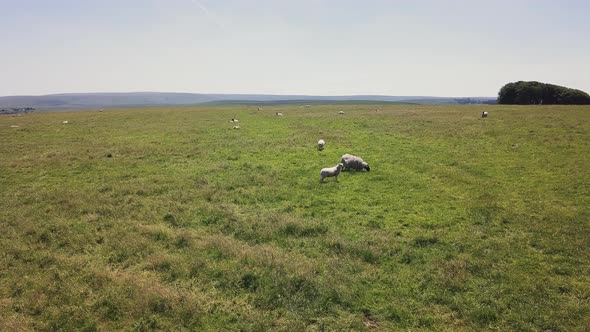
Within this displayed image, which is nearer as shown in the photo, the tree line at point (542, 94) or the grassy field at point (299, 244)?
the grassy field at point (299, 244)

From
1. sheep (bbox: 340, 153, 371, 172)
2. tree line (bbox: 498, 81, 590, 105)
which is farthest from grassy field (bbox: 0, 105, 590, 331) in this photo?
tree line (bbox: 498, 81, 590, 105)

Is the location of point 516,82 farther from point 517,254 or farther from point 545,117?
point 517,254

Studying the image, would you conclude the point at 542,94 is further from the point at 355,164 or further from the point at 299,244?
the point at 299,244

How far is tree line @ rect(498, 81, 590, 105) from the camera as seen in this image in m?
74.9

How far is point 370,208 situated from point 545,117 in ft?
122

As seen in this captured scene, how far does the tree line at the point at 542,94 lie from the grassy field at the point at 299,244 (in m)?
67.4

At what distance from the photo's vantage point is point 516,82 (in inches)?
3364

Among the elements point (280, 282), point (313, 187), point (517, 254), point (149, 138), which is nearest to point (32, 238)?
point (280, 282)

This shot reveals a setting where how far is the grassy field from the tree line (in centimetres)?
6744

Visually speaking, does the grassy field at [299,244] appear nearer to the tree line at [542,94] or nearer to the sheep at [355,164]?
the sheep at [355,164]

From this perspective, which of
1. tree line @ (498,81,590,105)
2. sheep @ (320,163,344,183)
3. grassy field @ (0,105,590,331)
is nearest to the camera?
grassy field @ (0,105,590,331)

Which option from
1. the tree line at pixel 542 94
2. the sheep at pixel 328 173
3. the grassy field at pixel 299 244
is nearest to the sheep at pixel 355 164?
the grassy field at pixel 299 244

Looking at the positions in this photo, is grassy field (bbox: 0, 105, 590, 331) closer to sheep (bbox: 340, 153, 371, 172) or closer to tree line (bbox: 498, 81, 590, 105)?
sheep (bbox: 340, 153, 371, 172)

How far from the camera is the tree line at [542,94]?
74938 millimetres
